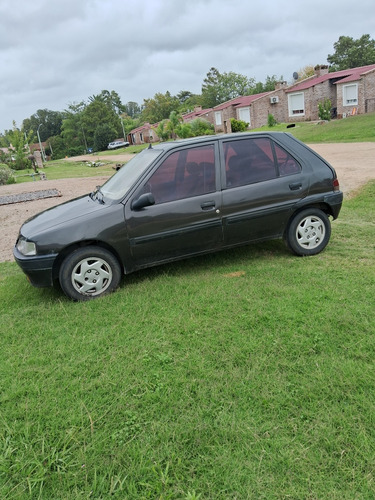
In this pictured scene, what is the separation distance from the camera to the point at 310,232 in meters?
5.05

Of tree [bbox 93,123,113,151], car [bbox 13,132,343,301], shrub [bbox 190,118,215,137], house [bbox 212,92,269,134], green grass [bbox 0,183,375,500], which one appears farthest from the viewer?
tree [bbox 93,123,113,151]

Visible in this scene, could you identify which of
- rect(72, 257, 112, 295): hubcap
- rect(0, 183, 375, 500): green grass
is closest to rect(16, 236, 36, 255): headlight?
rect(72, 257, 112, 295): hubcap

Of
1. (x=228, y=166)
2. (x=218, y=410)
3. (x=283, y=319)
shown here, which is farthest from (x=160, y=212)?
(x=218, y=410)

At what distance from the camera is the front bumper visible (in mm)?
4102

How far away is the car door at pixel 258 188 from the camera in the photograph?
467 cm

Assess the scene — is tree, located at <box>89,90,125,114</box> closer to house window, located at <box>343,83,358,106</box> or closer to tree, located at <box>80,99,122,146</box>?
tree, located at <box>80,99,122,146</box>

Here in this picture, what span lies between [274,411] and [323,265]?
260cm

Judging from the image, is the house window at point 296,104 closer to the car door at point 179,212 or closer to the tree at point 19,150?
the tree at point 19,150

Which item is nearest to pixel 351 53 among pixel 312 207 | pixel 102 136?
pixel 102 136

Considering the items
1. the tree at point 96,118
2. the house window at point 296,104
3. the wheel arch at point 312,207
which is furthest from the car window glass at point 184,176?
the tree at point 96,118

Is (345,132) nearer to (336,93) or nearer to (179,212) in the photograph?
(336,93)

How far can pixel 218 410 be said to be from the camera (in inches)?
99.5

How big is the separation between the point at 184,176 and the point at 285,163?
134cm

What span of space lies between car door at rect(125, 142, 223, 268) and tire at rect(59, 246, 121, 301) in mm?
293
